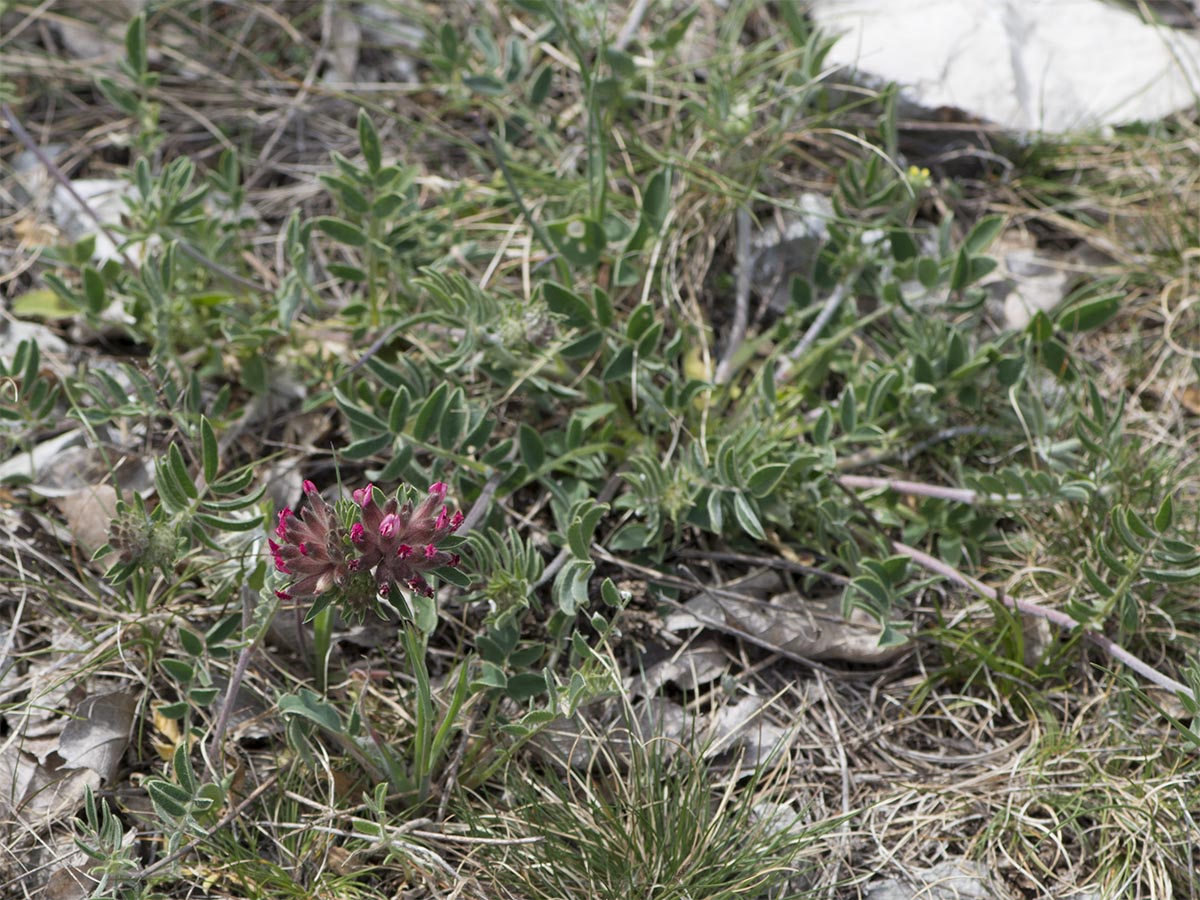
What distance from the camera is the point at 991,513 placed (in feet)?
10.6

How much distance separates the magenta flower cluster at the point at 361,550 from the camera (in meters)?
2.07

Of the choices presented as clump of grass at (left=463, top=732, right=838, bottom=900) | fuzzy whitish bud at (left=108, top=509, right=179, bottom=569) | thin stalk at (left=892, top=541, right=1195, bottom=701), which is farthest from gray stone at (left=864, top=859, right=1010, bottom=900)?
fuzzy whitish bud at (left=108, top=509, right=179, bottom=569)

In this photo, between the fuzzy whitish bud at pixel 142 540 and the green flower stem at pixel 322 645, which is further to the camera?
the green flower stem at pixel 322 645

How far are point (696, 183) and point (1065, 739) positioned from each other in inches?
81.3

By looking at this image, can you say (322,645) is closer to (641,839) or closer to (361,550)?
(361,550)

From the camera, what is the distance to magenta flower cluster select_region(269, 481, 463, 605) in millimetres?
2074

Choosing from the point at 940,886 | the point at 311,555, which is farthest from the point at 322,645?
the point at 940,886

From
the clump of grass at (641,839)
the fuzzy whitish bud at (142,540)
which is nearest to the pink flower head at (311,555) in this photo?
the fuzzy whitish bud at (142,540)

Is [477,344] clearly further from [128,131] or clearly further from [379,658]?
[128,131]

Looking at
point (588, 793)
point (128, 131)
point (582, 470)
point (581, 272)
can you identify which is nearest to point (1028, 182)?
point (581, 272)

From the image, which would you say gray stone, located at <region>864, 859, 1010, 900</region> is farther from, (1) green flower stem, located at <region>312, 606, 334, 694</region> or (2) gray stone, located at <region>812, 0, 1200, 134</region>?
(2) gray stone, located at <region>812, 0, 1200, 134</region>

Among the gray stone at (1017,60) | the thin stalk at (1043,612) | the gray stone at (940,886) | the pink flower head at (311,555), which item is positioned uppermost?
the gray stone at (1017,60)

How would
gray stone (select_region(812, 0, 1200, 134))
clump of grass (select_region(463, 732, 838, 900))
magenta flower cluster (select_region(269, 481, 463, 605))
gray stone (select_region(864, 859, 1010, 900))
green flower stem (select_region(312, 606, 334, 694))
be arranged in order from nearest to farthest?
1. magenta flower cluster (select_region(269, 481, 463, 605))
2. clump of grass (select_region(463, 732, 838, 900))
3. gray stone (select_region(864, 859, 1010, 900))
4. green flower stem (select_region(312, 606, 334, 694))
5. gray stone (select_region(812, 0, 1200, 134))

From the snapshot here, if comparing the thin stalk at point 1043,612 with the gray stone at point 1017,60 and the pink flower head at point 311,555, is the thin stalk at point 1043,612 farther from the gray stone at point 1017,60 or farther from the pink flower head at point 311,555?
the gray stone at point 1017,60
